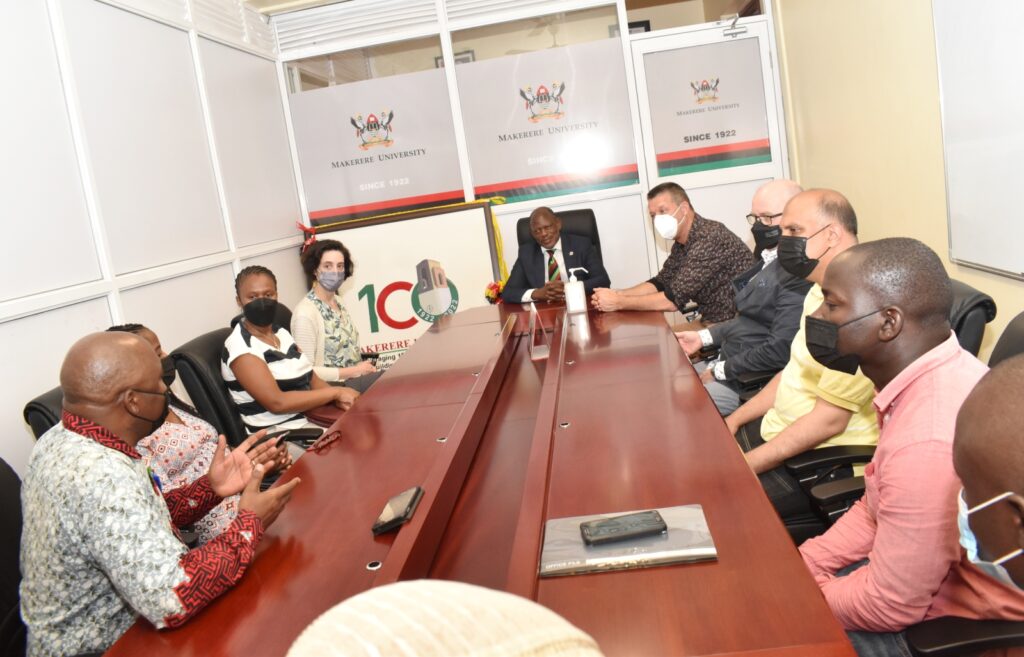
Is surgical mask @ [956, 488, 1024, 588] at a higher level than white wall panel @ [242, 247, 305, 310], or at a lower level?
lower

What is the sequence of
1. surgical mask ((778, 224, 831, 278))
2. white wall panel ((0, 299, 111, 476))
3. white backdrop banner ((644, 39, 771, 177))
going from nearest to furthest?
1. surgical mask ((778, 224, 831, 278))
2. white wall panel ((0, 299, 111, 476))
3. white backdrop banner ((644, 39, 771, 177))

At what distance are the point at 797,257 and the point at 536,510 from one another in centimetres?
148

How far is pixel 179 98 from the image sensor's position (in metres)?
4.41

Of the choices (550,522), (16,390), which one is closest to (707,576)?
(550,522)

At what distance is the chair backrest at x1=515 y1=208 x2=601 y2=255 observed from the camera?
5.05 m

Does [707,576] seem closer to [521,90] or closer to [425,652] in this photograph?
[425,652]

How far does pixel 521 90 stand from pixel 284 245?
6.89 feet

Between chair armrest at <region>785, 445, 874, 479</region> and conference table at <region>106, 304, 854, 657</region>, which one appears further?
chair armrest at <region>785, 445, 874, 479</region>

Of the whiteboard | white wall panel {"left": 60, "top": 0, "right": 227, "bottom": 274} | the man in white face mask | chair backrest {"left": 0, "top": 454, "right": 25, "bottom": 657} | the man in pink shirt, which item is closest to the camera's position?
the man in white face mask

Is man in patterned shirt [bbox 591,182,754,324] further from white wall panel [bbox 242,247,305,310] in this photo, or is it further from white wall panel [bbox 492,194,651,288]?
white wall panel [bbox 242,247,305,310]

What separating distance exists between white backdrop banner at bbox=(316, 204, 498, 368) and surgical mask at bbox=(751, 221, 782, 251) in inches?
97.8

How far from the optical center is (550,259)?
15.9 ft

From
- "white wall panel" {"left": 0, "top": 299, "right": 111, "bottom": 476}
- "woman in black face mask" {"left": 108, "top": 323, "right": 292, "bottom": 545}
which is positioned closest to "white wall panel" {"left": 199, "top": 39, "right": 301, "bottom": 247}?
"white wall panel" {"left": 0, "top": 299, "right": 111, "bottom": 476}

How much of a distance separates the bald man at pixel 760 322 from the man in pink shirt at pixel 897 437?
118 cm
